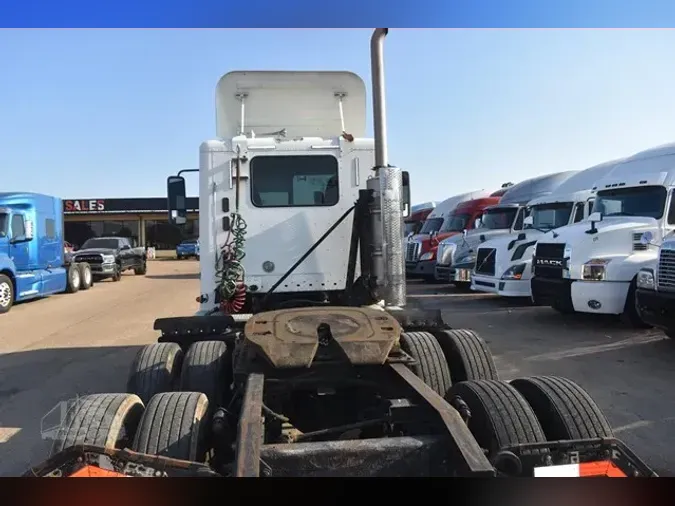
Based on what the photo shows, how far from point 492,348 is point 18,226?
1301 centimetres

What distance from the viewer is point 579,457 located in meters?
2.72

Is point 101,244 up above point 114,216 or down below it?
below

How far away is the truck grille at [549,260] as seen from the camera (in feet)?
33.7

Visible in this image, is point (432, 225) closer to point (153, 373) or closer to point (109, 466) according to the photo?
point (153, 373)

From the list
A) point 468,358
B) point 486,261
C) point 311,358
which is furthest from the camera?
point 486,261

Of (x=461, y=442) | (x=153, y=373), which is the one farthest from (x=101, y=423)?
(x=461, y=442)

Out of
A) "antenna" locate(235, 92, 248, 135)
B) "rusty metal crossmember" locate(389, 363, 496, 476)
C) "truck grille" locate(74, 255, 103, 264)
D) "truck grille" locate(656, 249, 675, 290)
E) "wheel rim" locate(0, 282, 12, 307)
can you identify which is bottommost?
"wheel rim" locate(0, 282, 12, 307)

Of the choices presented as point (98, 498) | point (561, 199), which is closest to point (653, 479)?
point (98, 498)

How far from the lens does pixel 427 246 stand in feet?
60.6

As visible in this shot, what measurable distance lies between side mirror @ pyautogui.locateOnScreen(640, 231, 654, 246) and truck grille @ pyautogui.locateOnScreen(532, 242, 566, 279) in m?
1.25

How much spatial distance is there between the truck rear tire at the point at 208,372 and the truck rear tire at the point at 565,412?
236 cm

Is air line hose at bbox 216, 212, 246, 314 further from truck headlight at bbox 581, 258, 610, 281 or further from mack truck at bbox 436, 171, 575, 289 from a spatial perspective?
mack truck at bbox 436, 171, 575, 289

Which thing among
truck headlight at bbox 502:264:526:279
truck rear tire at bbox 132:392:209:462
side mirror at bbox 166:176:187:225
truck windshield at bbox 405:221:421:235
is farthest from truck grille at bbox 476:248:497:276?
truck windshield at bbox 405:221:421:235

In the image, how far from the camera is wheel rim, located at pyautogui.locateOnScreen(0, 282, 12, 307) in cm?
1426
